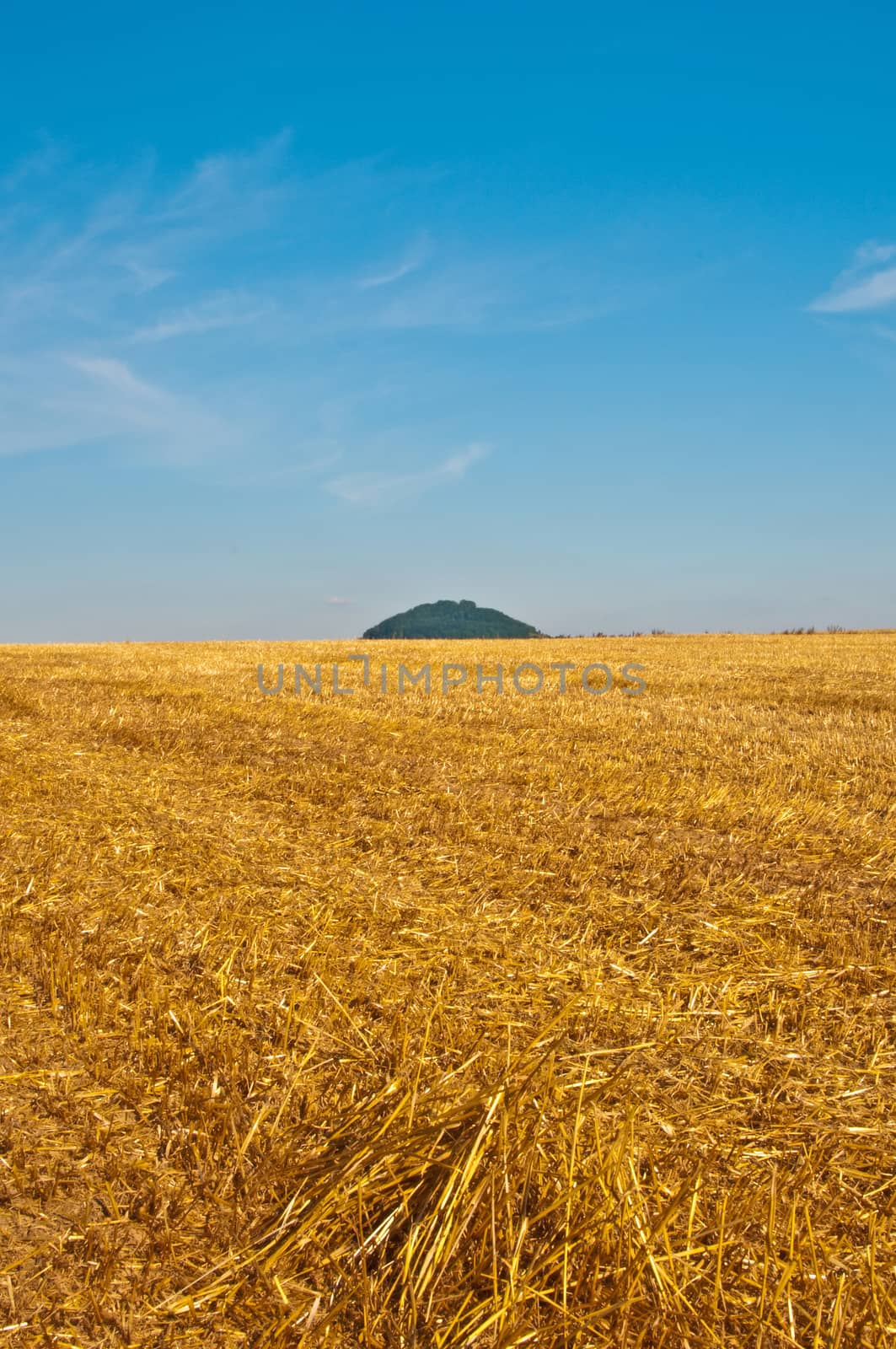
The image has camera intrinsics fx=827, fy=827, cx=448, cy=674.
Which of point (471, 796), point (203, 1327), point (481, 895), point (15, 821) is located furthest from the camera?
point (471, 796)

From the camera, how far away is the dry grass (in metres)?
2.58

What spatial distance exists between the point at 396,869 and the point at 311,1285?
351 centimetres

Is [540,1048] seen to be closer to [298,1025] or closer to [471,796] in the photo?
[298,1025]

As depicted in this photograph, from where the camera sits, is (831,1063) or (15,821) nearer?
(831,1063)

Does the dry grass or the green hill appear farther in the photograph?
the green hill

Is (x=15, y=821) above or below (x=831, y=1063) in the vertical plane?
above

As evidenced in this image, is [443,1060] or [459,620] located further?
[459,620]

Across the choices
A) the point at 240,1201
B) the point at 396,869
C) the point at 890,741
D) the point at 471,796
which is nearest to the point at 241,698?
the point at 471,796

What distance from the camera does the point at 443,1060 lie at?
370cm

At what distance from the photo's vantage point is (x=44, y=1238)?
275 centimetres

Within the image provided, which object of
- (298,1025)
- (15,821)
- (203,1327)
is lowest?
(203,1327)

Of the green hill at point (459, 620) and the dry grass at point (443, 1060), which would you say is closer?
the dry grass at point (443, 1060)

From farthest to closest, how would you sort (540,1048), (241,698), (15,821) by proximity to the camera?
1. (241,698)
2. (15,821)
3. (540,1048)

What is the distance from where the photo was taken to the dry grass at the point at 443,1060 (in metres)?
2.58
